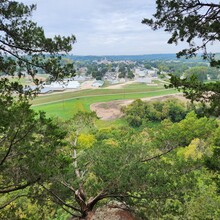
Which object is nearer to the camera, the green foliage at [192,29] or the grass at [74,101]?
the green foliage at [192,29]

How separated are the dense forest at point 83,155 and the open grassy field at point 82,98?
35.1 meters

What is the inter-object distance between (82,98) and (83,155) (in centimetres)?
4968

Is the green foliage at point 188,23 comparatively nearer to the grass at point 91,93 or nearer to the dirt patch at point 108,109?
the dirt patch at point 108,109

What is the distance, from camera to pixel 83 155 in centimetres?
855

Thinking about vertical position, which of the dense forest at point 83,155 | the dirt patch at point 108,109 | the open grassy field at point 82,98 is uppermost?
the dense forest at point 83,155

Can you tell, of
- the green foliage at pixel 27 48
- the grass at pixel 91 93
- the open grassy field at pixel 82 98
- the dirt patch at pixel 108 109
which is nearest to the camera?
the green foliage at pixel 27 48

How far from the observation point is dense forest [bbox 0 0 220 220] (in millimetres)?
4535

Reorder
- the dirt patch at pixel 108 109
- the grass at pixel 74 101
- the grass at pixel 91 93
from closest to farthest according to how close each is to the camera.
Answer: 1. the dirt patch at pixel 108 109
2. the grass at pixel 74 101
3. the grass at pixel 91 93

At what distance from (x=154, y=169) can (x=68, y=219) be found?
278 cm

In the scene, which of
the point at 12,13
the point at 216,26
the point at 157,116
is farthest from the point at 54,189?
the point at 157,116

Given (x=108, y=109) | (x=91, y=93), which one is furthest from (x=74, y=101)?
(x=91, y=93)

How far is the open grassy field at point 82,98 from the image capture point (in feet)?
156

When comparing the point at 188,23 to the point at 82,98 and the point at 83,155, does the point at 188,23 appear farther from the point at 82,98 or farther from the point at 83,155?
the point at 82,98

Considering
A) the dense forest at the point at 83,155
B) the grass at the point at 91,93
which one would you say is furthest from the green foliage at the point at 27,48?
the grass at the point at 91,93
